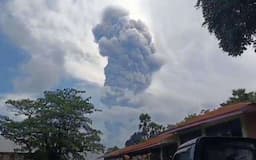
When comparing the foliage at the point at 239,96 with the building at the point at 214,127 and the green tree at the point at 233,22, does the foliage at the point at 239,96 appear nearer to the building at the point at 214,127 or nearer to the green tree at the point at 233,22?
the building at the point at 214,127

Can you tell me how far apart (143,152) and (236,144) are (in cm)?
2286

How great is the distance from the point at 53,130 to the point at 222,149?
29005 mm

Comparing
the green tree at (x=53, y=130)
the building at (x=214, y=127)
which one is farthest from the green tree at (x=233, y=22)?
the green tree at (x=53, y=130)

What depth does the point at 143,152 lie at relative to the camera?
28.9 metres

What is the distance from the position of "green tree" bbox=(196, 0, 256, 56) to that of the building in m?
2.74

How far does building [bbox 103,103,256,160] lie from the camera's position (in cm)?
1738

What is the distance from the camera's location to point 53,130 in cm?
3431

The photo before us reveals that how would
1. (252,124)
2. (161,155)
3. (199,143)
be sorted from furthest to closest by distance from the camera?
1. (161,155)
2. (252,124)
3. (199,143)

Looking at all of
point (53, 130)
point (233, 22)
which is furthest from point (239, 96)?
point (233, 22)

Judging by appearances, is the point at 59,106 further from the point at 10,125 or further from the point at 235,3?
the point at 235,3

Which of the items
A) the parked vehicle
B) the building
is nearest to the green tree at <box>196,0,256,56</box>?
the building

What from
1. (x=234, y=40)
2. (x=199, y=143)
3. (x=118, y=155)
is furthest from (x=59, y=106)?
(x=199, y=143)

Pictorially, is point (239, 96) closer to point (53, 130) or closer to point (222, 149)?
point (53, 130)

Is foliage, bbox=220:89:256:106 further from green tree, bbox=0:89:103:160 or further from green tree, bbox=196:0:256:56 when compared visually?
green tree, bbox=196:0:256:56
